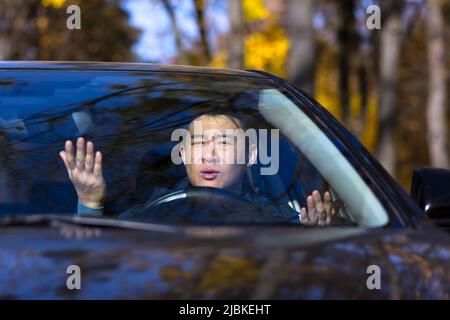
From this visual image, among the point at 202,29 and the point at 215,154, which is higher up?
the point at 202,29

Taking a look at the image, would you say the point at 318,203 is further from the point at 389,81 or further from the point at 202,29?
the point at 202,29

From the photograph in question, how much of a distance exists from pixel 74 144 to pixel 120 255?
1.07m

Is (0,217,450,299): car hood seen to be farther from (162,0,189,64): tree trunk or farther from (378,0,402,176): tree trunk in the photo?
(162,0,189,64): tree trunk

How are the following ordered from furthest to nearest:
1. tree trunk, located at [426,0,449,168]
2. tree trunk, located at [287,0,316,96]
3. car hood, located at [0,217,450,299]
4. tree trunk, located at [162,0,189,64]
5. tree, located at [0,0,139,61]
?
1. tree trunk, located at [162,0,189,64]
2. tree, located at [0,0,139,61]
3. tree trunk, located at [426,0,449,168]
4. tree trunk, located at [287,0,316,96]
5. car hood, located at [0,217,450,299]

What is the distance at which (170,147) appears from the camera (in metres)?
3.60

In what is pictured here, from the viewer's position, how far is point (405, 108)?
42.6 meters

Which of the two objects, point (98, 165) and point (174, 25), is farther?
point (174, 25)

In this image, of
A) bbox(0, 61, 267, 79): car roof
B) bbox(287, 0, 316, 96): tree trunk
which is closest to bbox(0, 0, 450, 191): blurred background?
bbox(287, 0, 316, 96): tree trunk

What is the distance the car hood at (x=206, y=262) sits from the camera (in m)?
2.31

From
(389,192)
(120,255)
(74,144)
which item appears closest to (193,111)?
(74,144)

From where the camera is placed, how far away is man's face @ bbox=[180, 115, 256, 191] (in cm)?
361

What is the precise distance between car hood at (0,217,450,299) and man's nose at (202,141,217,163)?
3.15 feet

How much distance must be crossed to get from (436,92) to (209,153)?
23.2 meters

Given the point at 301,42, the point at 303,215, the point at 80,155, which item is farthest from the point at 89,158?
the point at 301,42
